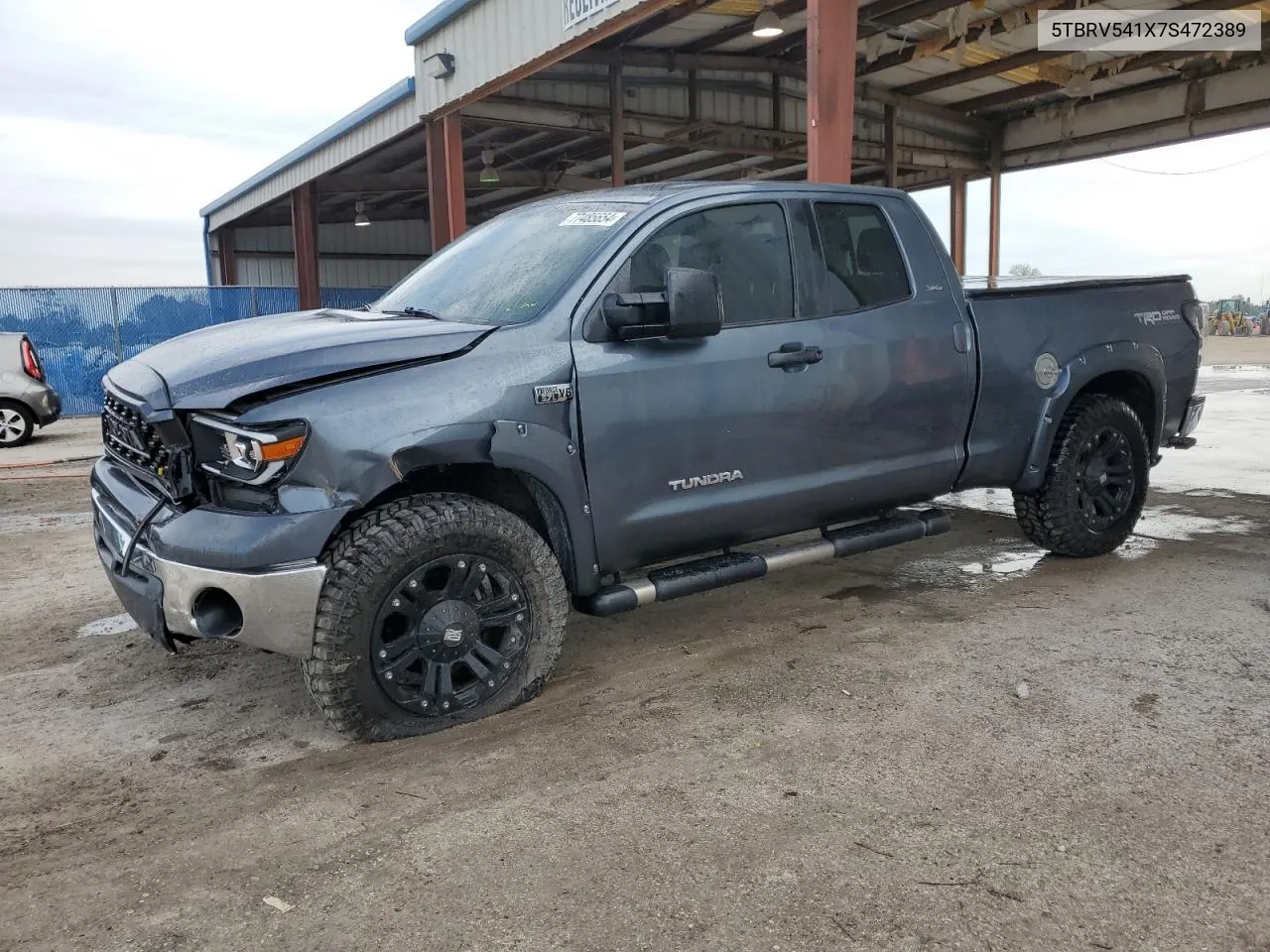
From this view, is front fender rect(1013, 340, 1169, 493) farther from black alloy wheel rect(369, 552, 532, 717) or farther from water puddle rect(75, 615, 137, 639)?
water puddle rect(75, 615, 137, 639)

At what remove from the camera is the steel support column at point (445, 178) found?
1370cm

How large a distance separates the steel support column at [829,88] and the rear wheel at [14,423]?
34.4 feet

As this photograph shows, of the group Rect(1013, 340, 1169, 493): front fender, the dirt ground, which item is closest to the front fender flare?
the dirt ground

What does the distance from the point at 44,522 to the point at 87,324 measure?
1317cm

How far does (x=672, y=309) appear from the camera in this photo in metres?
3.36

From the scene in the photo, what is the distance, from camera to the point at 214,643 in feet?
14.0

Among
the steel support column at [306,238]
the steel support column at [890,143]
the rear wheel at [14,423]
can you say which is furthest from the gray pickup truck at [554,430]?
the steel support column at [306,238]

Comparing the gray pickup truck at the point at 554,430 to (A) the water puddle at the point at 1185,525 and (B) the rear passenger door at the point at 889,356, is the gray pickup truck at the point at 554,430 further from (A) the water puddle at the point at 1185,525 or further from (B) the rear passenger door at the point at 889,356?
(A) the water puddle at the point at 1185,525

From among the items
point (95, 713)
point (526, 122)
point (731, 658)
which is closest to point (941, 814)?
point (731, 658)

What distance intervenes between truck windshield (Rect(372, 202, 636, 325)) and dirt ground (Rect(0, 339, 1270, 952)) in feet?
4.91

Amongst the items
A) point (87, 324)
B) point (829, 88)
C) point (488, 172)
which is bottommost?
point (87, 324)

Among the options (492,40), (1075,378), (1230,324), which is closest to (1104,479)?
(1075,378)

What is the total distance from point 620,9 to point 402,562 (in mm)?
7668

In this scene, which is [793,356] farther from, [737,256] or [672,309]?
[672,309]
